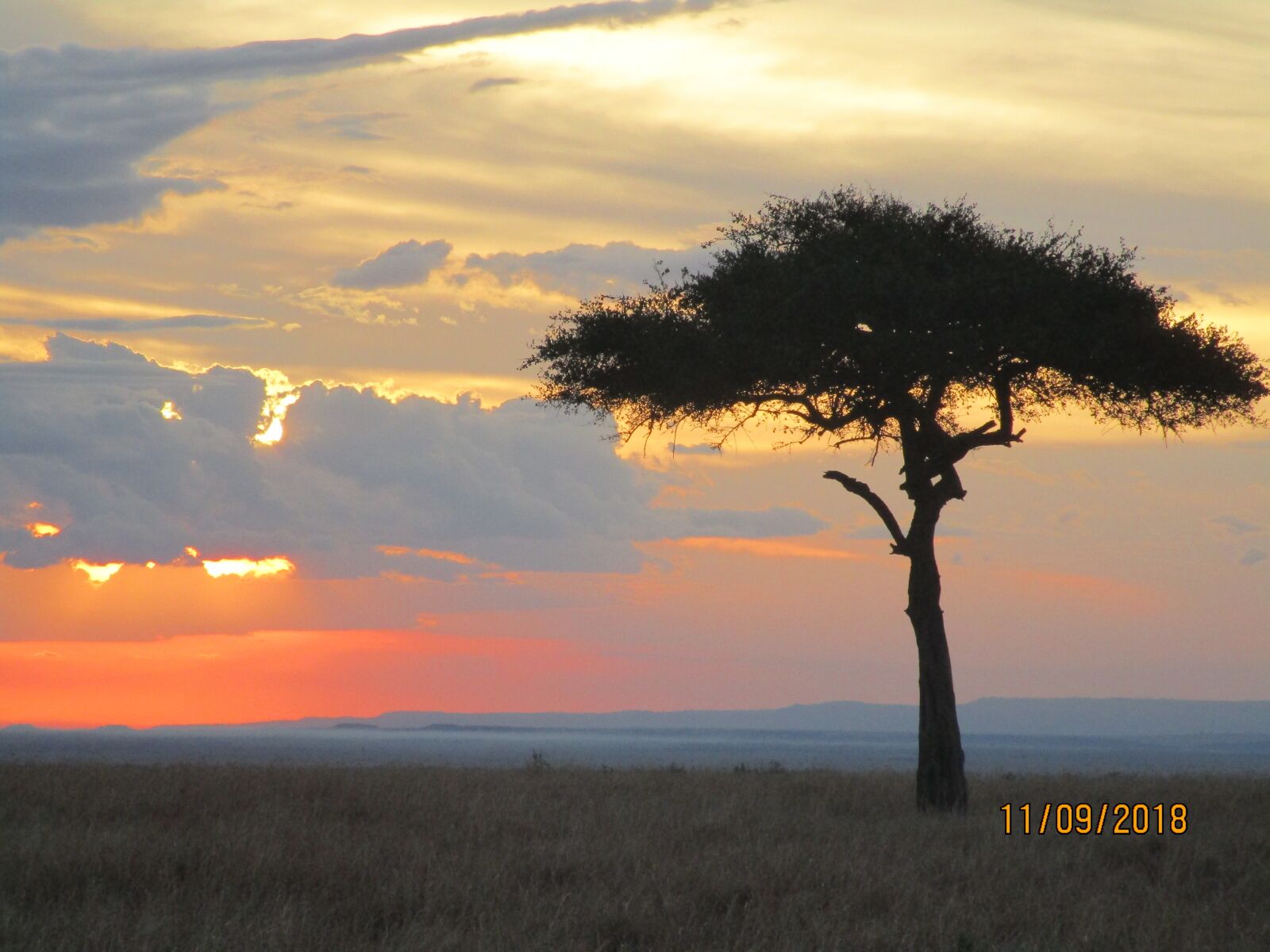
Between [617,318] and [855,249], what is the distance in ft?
17.8

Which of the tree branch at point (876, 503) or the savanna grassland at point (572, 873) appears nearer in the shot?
the savanna grassland at point (572, 873)

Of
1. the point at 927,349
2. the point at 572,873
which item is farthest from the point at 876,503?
the point at 572,873

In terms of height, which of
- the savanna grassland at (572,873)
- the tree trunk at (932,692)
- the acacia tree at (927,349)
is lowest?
the savanna grassland at (572,873)

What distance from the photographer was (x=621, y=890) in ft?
45.5

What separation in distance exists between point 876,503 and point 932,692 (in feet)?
11.3

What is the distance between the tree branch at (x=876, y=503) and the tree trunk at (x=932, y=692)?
26 centimetres

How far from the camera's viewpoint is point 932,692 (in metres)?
23.4

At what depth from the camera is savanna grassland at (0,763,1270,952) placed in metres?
11.9

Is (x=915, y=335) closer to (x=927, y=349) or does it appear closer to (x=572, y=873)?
(x=927, y=349)

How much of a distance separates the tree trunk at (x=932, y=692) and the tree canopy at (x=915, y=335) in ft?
8.40

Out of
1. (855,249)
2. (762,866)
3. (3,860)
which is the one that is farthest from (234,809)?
(855,249)

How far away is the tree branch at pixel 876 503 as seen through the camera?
76.7 ft

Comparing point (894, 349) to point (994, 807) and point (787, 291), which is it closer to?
point (787, 291)

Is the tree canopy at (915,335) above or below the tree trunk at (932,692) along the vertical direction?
above
